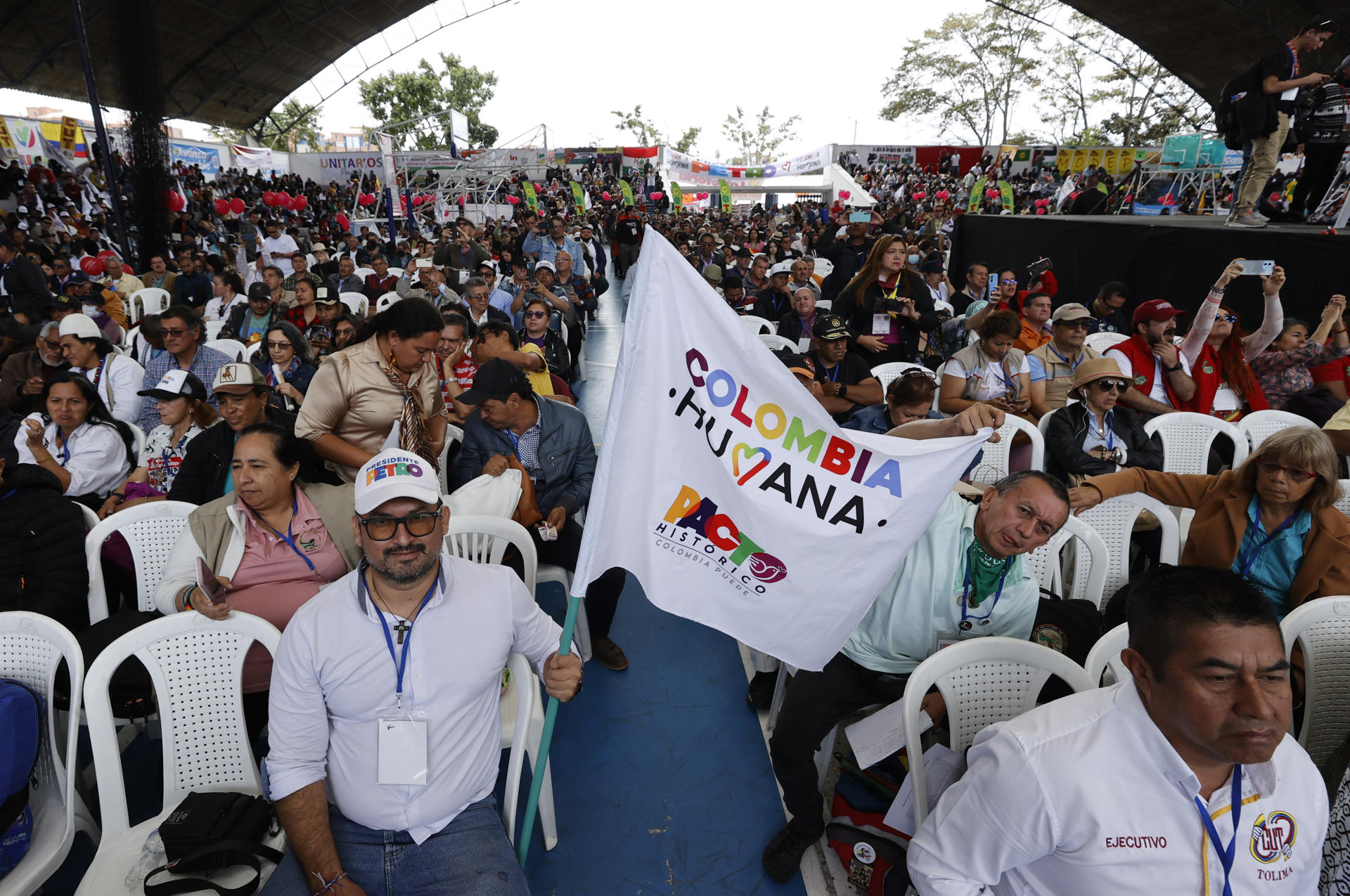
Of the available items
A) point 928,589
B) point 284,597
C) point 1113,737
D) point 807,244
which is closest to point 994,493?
point 928,589

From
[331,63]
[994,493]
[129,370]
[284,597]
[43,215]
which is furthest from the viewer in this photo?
[331,63]

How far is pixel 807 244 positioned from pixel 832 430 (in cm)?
1438

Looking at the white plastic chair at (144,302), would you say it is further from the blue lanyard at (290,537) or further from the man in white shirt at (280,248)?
the blue lanyard at (290,537)

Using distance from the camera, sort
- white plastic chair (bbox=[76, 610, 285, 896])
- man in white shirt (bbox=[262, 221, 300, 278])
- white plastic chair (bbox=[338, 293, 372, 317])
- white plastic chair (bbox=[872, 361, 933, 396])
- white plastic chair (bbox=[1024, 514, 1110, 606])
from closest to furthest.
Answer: white plastic chair (bbox=[76, 610, 285, 896]) → white plastic chair (bbox=[1024, 514, 1110, 606]) → white plastic chair (bbox=[872, 361, 933, 396]) → white plastic chair (bbox=[338, 293, 372, 317]) → man in white shirt (bbox=[262, 221, 300, 278])

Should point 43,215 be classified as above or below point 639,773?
above

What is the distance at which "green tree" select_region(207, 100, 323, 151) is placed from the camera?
3641 cm

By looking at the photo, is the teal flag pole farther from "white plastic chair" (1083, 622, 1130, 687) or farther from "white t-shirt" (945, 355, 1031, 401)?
"white t-shirt" (945, 355, 1031, 401)

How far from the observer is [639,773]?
106 inches

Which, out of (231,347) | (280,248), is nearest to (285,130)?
(280,248)

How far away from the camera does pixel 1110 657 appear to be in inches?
→ 81.6

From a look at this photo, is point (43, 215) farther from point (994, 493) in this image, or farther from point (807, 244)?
point (994, 493)

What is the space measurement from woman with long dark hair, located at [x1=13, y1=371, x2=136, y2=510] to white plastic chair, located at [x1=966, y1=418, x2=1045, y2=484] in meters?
4.51

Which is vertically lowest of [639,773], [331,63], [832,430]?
[639,773]

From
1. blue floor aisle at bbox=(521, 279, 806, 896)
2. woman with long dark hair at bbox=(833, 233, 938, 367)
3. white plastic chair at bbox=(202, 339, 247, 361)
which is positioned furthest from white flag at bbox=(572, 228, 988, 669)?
white plastic chair at bbox=(202, 339, 247, 361)
